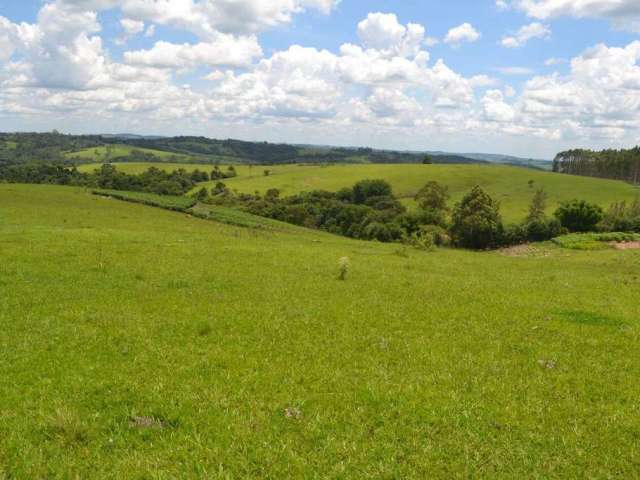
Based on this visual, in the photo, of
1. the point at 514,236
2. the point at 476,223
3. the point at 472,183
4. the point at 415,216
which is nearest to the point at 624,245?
the point at 476,223

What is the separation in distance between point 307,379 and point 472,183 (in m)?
Answer: 167

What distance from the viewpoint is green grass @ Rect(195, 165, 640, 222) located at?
13275 cm

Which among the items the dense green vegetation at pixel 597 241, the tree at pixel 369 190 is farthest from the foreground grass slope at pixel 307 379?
the tree at pixel 369 190

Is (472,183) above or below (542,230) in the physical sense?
above

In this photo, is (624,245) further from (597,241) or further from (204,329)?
(204,329)

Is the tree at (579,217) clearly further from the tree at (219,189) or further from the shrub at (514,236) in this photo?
the tree at (219,189)

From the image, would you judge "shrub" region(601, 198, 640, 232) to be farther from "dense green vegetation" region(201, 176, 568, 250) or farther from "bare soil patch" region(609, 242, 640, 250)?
"bare soil patch" region(609, 242, 640, 250)

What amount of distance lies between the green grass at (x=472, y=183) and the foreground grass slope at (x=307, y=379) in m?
107

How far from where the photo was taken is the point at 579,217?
92.4 metres

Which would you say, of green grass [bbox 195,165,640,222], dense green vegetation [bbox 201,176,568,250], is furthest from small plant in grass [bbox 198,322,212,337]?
green grass [bbox 195,165,640,222]

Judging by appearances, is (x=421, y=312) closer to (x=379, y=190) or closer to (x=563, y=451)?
(x=563, y=451)

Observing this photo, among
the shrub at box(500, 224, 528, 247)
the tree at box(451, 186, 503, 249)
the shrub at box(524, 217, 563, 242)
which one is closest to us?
the tree at box(451, 186, 503, 249)

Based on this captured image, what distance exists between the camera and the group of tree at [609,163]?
520 feet

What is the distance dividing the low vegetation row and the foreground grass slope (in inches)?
1291
